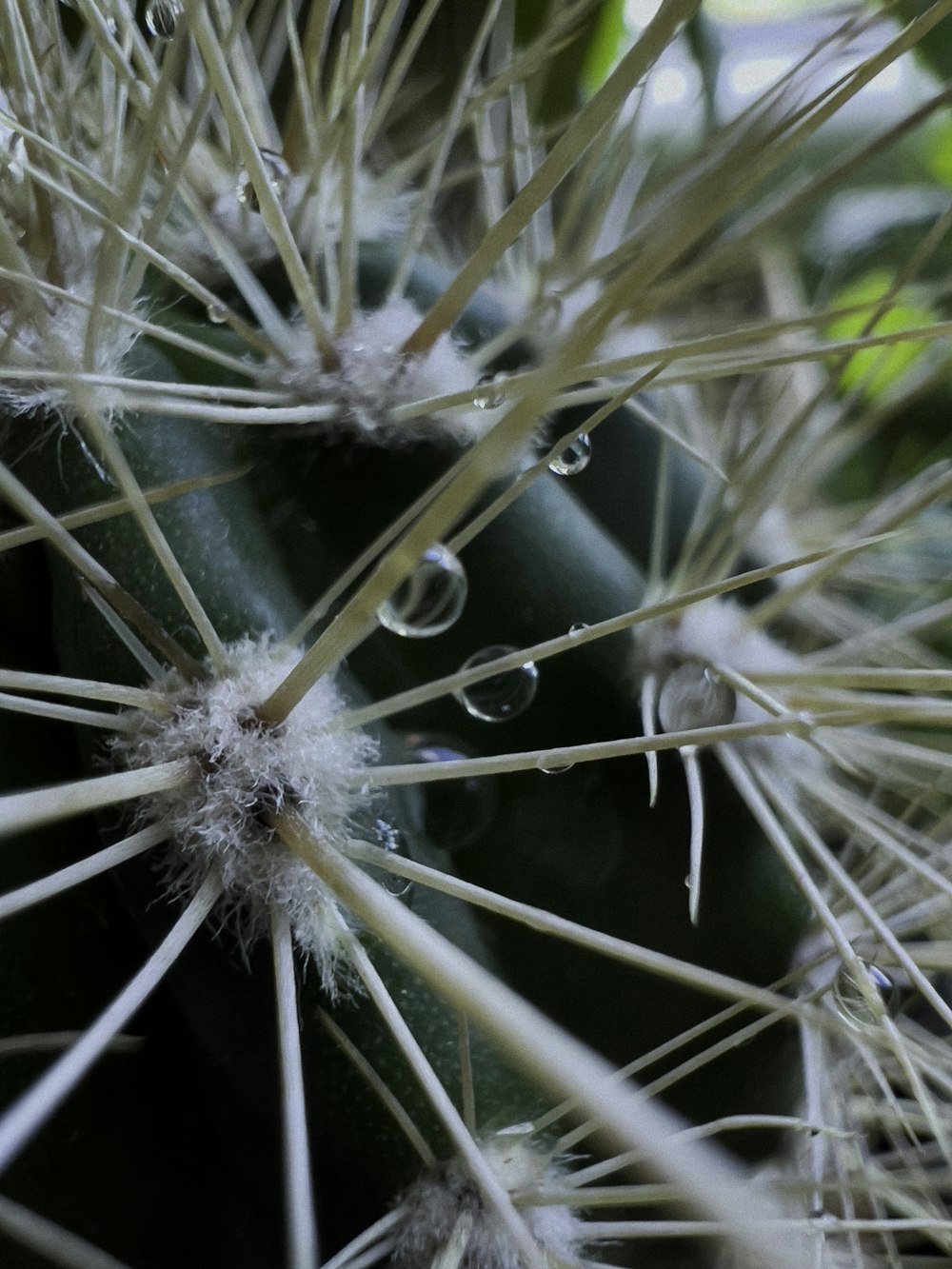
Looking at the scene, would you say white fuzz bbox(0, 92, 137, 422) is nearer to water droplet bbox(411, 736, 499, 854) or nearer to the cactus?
the cactus

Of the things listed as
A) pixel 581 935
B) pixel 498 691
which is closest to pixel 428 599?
pixel 498 691

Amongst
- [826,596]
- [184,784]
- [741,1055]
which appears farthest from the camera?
[826,596]

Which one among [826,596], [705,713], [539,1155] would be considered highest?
[826,596]

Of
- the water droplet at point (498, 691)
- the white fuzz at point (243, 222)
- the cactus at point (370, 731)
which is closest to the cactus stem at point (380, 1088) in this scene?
the cactus at point (370, 731)

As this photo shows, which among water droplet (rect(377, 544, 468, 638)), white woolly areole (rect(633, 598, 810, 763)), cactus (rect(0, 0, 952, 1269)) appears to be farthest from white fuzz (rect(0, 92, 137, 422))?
white woolly areole (rect(633, 598, 810, 763))

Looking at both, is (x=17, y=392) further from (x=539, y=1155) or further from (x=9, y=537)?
(x=539, y=1155)

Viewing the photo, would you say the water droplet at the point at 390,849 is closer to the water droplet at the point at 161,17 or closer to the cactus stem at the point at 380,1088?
the cactus stem at the point at 380,1088

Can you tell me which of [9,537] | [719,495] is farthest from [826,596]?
[9,537]
